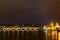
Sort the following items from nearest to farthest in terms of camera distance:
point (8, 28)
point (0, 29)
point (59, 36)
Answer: point (59, 36), point (0, 29), point (8, 28)

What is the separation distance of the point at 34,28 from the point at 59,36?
3479 inches

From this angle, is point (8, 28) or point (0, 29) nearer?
point (0, 29)

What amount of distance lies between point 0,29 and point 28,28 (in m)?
16.1

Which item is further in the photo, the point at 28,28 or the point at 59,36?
the point at 28,28

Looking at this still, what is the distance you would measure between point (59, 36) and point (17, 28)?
295ft

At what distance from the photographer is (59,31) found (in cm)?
1875

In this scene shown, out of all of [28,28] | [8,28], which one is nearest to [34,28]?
[28,28]

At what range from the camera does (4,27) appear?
11131 centimetres

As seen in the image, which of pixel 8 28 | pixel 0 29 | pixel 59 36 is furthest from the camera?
pixel 8 28

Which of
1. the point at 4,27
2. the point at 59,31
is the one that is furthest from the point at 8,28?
the point at 59,31

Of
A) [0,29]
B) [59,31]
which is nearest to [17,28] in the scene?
[0,29]

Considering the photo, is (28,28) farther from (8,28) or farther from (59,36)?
(59,36)

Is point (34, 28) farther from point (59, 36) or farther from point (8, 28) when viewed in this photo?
point (59, 36)

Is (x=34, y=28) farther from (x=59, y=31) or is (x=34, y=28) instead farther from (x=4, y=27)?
(x=59, y=31)
